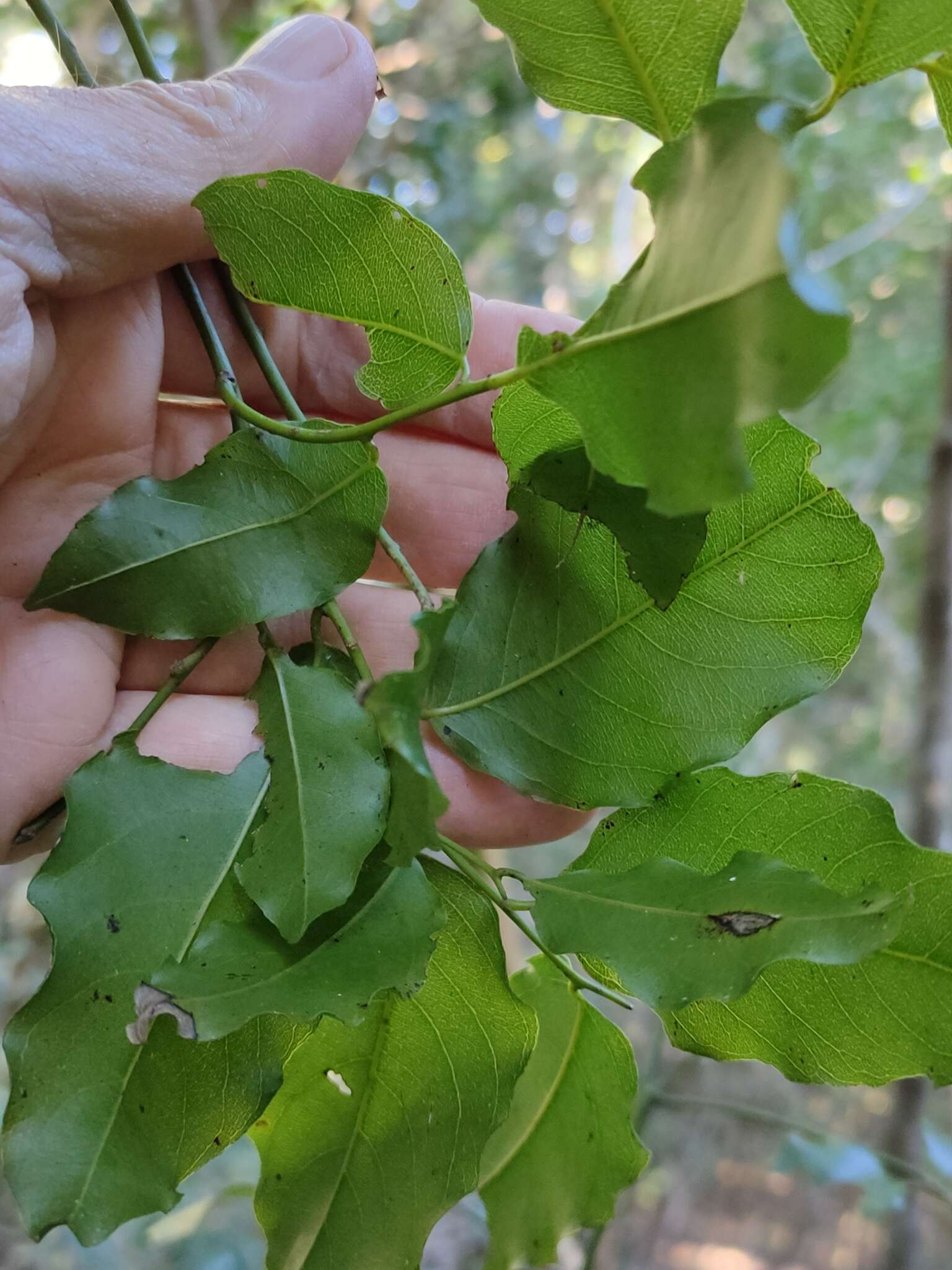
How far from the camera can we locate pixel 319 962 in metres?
0.39

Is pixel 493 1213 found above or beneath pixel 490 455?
beneath

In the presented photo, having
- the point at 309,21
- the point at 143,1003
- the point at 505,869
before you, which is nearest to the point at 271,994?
the point at 143,1003

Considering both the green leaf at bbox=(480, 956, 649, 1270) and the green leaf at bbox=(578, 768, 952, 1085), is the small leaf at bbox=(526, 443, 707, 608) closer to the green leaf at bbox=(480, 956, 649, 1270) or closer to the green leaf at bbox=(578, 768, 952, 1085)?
the green leaf at bbox=(578, 768, 952, 1085)

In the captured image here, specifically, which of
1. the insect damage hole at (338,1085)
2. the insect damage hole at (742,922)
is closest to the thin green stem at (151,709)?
the insect damage hole at (338,1085)

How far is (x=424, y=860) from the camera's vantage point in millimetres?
489

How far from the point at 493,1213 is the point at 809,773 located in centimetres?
35

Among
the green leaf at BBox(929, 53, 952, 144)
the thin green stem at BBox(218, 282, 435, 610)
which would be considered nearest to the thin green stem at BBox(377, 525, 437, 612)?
the thin green stem at BBox(218, 282, 435, 610)

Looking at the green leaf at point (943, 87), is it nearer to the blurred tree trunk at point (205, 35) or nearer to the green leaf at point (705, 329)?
the green leaf at point (705, 329)

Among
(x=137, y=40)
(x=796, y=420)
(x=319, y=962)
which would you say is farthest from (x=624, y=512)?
(x=796, y=420)

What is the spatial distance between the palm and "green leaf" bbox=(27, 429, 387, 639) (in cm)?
15

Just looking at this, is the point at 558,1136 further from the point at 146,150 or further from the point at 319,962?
the point at 146,150

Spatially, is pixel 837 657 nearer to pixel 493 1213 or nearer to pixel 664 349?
pixel 664 349

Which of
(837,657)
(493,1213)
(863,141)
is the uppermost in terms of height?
(837,657)

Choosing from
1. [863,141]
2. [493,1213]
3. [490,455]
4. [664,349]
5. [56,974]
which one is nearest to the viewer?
[664,349]
